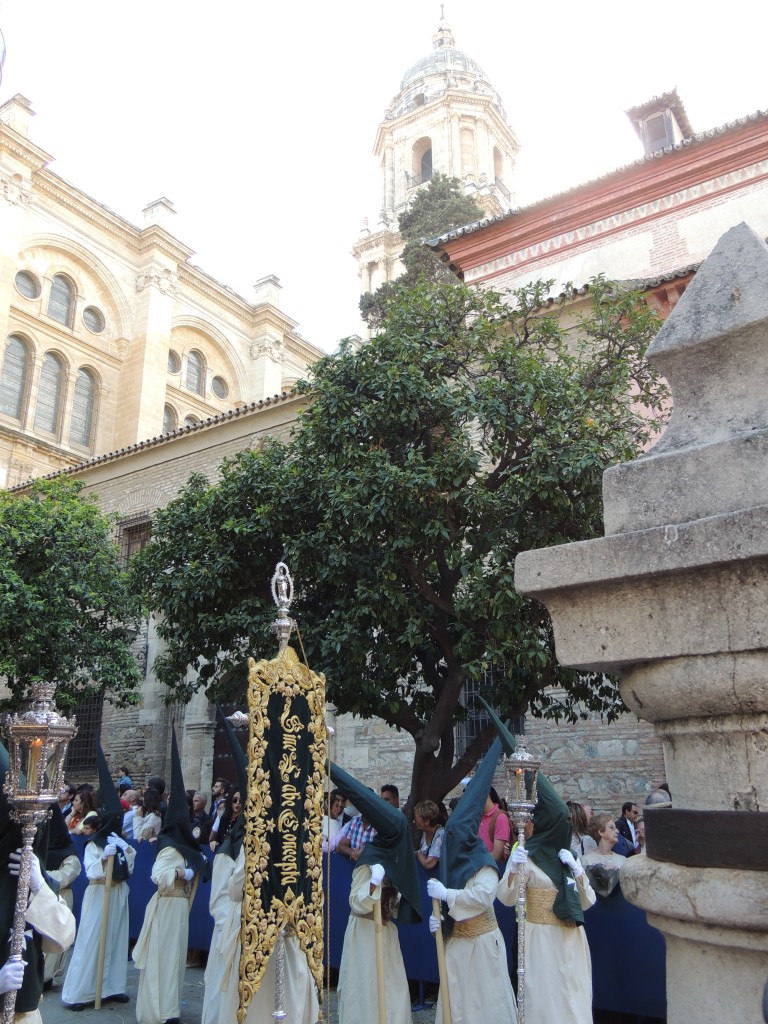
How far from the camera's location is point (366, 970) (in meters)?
5.93

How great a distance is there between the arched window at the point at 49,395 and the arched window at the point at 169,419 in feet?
14.8

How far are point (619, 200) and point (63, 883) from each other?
48.5ft

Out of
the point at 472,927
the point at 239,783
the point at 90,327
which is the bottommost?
the point at 472,927

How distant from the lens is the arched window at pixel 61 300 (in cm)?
3123

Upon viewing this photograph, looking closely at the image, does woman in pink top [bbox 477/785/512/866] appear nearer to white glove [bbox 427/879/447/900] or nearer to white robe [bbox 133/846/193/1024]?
white glove [bbox 427/879/447/900]

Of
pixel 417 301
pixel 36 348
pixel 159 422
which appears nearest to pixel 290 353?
pixel 159 422

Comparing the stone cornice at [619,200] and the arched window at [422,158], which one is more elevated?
the arched window at [422,158]

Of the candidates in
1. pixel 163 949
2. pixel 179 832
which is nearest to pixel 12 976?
pixel 163 949

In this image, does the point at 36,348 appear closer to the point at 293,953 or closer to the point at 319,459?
the point at 319,459

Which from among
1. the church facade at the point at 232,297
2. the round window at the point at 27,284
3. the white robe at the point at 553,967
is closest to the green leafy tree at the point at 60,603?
the church facade at the point at 232,297

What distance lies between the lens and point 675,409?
279cm

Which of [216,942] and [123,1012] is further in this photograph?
[123,1012]

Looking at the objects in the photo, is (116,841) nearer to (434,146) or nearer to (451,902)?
(451,902)

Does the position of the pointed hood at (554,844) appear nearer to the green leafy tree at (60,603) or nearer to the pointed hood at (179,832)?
the pointed hood at (179,832)
